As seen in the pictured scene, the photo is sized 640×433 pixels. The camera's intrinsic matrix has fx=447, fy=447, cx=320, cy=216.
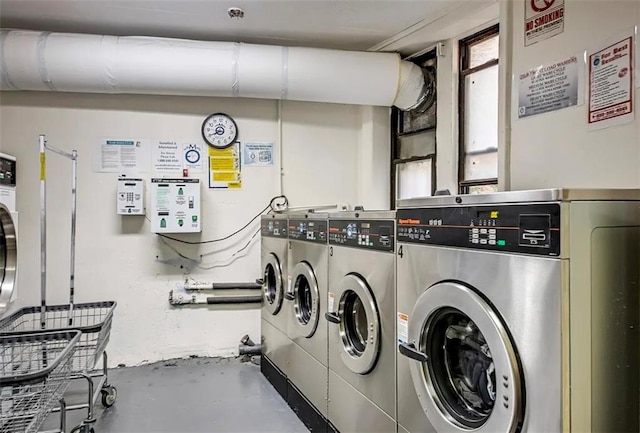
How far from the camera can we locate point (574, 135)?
2.12m

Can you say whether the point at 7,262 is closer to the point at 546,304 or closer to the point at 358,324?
the point at 358,324

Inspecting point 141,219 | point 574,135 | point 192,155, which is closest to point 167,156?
point 192,155

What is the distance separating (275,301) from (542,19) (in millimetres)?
2523

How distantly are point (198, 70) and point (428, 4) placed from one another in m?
1.73

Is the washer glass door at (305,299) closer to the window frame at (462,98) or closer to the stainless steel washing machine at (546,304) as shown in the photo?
the stainless steel washing machine at (546,304)

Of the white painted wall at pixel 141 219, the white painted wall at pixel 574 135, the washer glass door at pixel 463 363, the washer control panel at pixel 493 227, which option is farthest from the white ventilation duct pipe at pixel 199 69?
the washer glass door at pixel 463 363

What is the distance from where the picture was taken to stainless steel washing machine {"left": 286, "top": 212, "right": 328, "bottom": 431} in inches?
103

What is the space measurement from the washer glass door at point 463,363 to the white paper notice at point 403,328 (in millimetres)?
47

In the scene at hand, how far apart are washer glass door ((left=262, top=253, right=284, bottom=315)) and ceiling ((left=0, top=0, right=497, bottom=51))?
5.86 ft

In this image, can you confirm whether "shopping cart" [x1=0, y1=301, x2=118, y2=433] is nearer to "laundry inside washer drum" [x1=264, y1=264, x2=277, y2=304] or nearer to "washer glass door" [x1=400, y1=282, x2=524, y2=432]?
"laundry inside washer drum" [x1=264, y1=264, x2=277, y2=304]

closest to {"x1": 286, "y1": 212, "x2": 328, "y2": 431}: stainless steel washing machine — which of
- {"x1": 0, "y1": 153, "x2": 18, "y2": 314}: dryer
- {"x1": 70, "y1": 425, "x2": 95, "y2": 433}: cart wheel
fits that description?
{"x1": 70, "y1": 425, "x2": 95, "y2": 433}: cart wheel

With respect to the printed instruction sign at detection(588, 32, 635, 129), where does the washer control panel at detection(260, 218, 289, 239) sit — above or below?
below

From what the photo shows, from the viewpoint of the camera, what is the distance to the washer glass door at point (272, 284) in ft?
11.1

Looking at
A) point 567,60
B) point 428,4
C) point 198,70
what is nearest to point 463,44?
point 428,4
